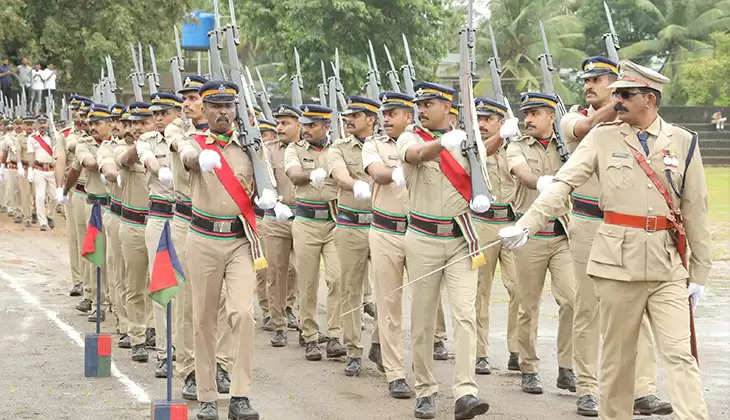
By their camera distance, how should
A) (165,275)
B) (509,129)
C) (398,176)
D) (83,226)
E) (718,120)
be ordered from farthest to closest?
(718,120) < (83,226) < (398,176) < (509,129) < (165,275)

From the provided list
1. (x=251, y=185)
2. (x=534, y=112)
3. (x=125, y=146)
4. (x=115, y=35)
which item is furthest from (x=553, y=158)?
(x=115, y=35)

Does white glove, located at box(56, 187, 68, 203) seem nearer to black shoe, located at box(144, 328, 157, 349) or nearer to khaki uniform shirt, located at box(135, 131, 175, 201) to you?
black shoe, located at box(144, 328, 157, 349)

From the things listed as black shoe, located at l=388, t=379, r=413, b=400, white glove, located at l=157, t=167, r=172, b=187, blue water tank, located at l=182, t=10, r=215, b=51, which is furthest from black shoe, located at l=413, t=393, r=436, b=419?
blue water tank, located at l=182, t=10, r=215, b=51

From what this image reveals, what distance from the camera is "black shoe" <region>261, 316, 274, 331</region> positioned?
13.2 metres

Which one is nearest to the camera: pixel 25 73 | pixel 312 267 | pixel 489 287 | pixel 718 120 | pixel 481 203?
pixel 481 203

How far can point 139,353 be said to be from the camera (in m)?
11.3

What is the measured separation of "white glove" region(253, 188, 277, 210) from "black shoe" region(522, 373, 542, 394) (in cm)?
263

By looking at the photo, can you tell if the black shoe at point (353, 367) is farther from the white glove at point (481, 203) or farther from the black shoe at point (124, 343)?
the white glove at point (481, 203)

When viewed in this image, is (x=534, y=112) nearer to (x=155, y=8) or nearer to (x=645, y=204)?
(x=645, y=204)

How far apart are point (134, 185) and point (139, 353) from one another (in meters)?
1.59

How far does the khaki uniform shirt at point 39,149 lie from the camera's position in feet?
80.4

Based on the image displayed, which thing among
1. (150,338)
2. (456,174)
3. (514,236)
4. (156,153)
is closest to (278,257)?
(150,338)

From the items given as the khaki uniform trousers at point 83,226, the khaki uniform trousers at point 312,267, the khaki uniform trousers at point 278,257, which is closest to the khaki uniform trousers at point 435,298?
the khaki uniform trousers at point 312,267

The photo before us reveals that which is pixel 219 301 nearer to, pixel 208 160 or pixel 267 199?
pixel 267 199
